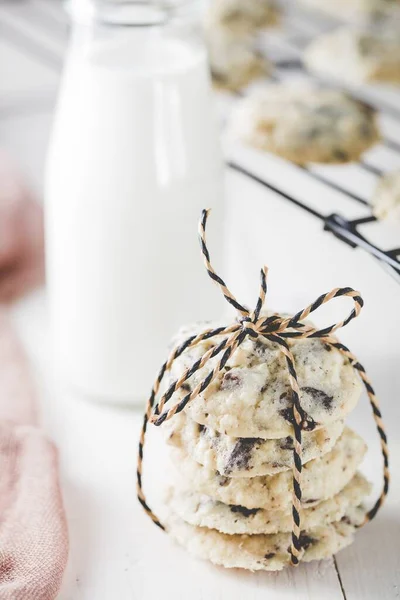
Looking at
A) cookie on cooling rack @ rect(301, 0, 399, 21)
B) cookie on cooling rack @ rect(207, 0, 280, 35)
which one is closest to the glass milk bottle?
cookie on cooling rack @ rect(207, 0, 280, 35)

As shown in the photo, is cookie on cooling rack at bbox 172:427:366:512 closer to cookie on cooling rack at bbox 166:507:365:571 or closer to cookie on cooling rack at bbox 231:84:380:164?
cookie on cooling rack at bbox 166:507:365:571

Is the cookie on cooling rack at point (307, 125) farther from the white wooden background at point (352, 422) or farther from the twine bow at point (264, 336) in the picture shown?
the twine bow at point (264, 336)

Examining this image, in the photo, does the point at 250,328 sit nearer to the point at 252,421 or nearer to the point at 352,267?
the point at 252,421

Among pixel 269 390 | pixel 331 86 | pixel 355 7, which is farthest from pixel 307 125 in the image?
pixel 269 390

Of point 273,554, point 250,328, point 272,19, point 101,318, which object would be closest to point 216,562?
point 273,554

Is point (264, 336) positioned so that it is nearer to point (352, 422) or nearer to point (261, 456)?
point (261, 456)

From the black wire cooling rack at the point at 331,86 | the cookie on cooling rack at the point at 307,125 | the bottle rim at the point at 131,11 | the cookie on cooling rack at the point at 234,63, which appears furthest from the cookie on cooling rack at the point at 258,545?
the cookie on cooling rack at the point at 234,63

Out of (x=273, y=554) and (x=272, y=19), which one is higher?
(x=272, y=19)
